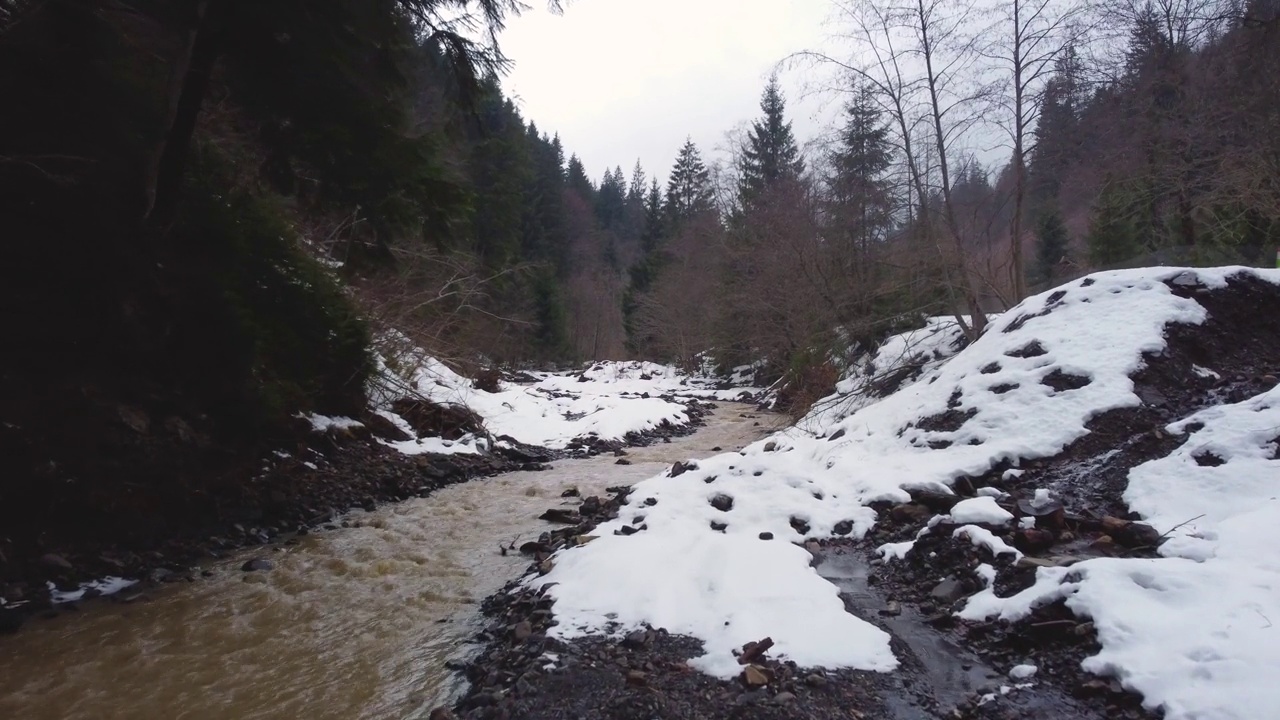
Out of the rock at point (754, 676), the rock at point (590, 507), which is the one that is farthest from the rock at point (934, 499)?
the rock at point (590, 507)

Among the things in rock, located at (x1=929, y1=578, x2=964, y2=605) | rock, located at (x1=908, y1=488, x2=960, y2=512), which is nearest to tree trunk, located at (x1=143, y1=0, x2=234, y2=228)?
rock, located at (x1=929, y1=578, x2=964, y2=605)

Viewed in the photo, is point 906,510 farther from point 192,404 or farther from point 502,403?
point 502,403

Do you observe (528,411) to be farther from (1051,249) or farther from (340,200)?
(1051,249)

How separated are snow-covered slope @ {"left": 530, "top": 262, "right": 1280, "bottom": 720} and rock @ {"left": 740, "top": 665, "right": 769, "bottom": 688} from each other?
0.13 m

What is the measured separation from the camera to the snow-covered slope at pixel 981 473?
2.94 meters

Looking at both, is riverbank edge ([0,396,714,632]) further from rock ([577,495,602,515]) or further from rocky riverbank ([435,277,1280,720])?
rocky riverbank ([435,277,1280,720])

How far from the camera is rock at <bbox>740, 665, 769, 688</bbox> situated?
128 inches

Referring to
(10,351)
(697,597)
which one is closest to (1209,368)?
(697,597)

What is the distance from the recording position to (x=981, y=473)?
19.4ft

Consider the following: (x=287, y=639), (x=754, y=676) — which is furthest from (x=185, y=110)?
(x=754, y=676)

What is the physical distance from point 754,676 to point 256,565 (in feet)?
16.1

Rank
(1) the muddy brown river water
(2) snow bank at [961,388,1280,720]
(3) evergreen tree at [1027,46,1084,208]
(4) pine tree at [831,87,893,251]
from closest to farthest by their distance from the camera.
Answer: (2) snow bank at [961,388,1280,720] < (1) the muddy brown river water < (3) evergreen tree at [1027,46,1084,208] < (4) pine tree at [831,87,893,251]

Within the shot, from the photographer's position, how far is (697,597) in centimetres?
438

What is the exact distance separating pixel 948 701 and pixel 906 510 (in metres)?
2.70
